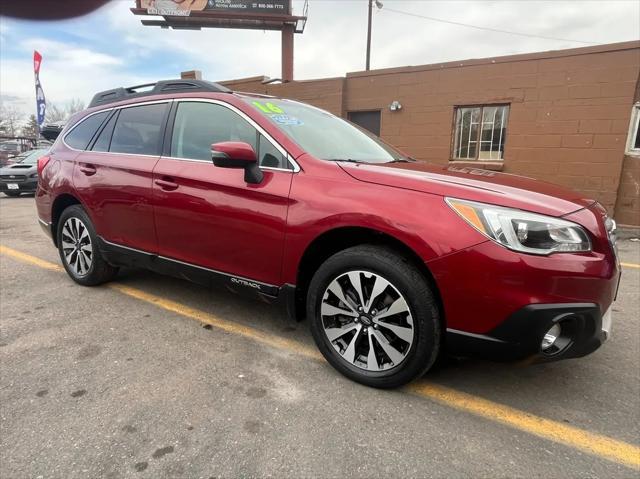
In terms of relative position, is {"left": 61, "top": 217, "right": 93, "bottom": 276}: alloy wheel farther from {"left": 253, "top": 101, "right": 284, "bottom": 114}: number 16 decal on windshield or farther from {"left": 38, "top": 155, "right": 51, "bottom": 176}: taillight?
{"left": 253, "top": 101, "right": 284, "bottom": 114}: number 16 decal on windshield

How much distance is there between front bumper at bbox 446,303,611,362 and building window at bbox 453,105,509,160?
24.7 ft

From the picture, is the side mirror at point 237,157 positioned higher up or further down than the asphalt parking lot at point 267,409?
higher up

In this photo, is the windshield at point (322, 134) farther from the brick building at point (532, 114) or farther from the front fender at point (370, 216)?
the brick building at point (532, 114)

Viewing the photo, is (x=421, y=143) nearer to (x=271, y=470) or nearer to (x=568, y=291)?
(x=568, y=291)

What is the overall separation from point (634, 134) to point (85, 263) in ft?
29.1

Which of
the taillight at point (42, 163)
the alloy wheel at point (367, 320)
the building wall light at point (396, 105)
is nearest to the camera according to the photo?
the alloy wheel at point (367, 320)

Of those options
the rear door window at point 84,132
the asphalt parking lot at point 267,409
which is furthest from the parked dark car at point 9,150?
the asphalt parking lot at point 267,409

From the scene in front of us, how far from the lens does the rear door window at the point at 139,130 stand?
3.38 metres

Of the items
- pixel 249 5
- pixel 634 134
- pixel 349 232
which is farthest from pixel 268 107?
pixel 249 5

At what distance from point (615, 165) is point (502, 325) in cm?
757

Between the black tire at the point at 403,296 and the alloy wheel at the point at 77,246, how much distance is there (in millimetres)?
2506

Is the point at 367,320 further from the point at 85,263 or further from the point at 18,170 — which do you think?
the point at 18,170

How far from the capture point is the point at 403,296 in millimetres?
2236

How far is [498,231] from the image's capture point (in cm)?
201
